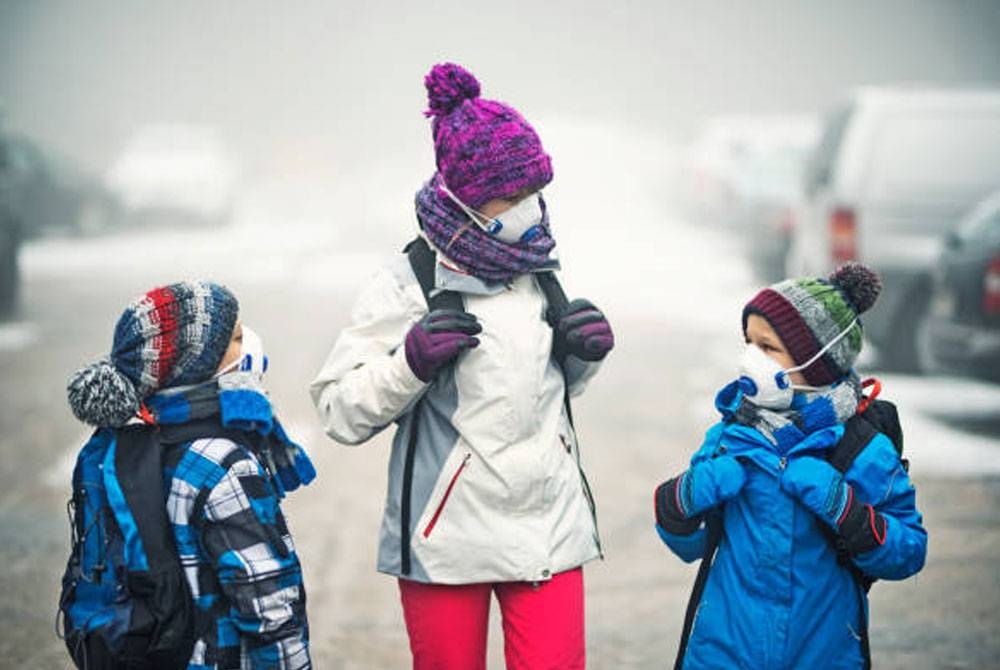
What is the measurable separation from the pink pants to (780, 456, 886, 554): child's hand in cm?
64

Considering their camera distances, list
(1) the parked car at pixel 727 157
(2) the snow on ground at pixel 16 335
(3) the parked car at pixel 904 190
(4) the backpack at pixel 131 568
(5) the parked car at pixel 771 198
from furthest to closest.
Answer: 1. (1) the parked car at pixel 727 157
2. (5) the parked car at pixel 771 198
3. (2) the snow on ground at pixel 16 335
4. (3) the parked car at pixel 904 190
5. (4) the backpack at pixel 131 568

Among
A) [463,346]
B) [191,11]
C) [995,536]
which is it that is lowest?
[995,536]

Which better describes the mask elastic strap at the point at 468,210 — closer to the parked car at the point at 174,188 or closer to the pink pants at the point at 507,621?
the pink pants at the point at 507,621

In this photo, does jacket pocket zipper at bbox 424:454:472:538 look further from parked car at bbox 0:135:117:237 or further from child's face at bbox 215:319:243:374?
parked car at bbox 0:135:117:237

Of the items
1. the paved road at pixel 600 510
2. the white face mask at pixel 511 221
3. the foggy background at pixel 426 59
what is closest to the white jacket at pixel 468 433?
the white face mask at pixel 511 221

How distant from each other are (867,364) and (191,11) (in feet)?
162

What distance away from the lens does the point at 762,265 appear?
46.2 ft

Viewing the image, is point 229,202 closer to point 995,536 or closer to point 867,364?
point 867,364

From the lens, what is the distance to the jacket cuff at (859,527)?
9.17 feet

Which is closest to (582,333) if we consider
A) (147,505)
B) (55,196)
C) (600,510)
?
(147,505)

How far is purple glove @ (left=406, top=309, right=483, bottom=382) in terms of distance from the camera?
9.44ft

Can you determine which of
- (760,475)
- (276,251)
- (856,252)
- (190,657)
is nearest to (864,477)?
(760,475)

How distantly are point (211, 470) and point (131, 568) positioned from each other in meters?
0.27

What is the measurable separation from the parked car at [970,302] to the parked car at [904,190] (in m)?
1.11
